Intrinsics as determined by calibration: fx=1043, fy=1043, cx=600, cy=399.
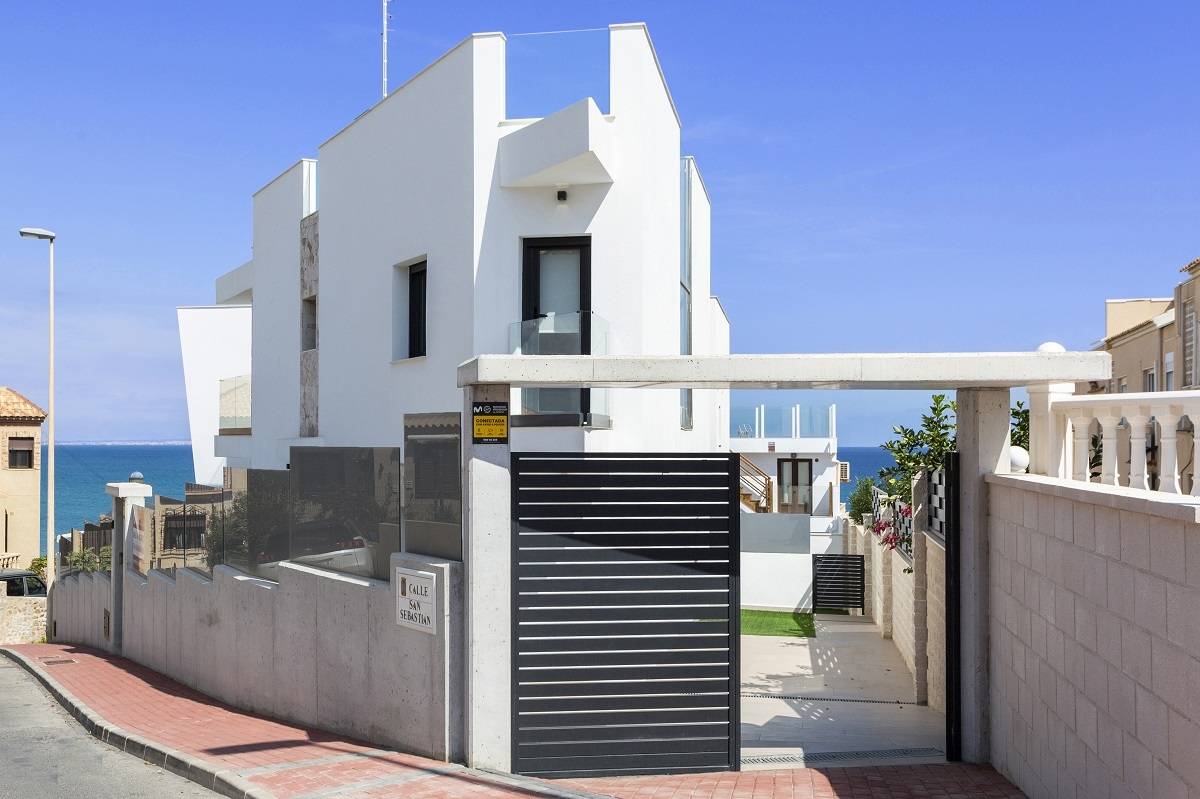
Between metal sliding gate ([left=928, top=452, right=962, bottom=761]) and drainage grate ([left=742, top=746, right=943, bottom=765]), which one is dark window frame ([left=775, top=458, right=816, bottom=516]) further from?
metal sliding gate ([left=928, top=452, right=962, bottom=761])

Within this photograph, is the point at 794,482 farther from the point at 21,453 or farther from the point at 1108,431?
the point at 1108,431

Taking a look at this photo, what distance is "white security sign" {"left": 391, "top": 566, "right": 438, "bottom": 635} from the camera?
786cm

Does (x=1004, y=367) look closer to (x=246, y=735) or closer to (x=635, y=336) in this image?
(x=246, y=735)

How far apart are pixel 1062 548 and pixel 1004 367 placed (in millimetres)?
1345

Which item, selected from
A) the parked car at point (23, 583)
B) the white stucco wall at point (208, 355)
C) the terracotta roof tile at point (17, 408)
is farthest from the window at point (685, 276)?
the terracotta roof tile at point (17, 408)

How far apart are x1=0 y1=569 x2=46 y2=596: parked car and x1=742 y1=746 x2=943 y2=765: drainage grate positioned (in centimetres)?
2969

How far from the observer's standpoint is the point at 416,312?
60.3 ft

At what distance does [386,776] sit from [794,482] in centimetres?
3525

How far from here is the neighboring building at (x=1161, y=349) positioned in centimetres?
2034

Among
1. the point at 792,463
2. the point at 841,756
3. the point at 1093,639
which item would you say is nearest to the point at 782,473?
the point at 792,463

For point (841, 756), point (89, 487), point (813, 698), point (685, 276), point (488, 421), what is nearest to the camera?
point (488, 421)

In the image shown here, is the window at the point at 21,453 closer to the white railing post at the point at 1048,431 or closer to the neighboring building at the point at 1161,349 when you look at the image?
the neighboring building at the point at 1161,349

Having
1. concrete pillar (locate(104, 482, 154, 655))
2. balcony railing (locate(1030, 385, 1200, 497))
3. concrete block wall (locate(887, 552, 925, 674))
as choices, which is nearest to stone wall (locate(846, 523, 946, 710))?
concrete block wall (locate(887, 552, 925, 674))

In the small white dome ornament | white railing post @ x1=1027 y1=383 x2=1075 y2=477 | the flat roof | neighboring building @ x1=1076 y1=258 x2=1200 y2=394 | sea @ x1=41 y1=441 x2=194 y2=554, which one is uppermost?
neighboring building @ x1=1076 y1=258 x2=1200 y2=394
